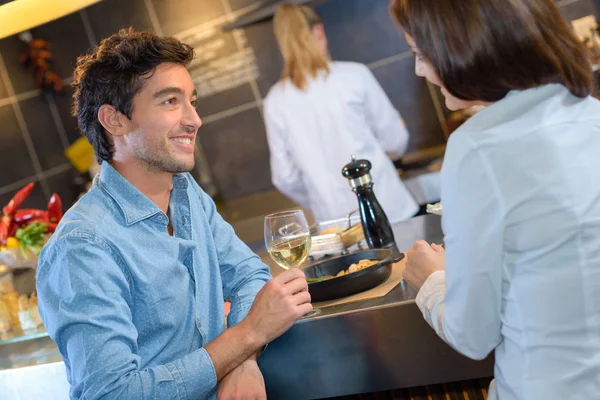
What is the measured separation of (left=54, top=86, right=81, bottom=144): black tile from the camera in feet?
16.6

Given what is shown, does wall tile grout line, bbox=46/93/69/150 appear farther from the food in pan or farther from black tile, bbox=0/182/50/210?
the food in pan

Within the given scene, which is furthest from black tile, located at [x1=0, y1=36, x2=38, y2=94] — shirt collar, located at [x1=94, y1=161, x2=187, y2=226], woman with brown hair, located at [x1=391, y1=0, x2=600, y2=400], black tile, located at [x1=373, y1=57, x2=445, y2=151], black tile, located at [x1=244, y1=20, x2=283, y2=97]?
woman with brown hair, located at [x1=391, y1=0, x2=600, y2=400]

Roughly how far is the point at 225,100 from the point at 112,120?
308 centimetres

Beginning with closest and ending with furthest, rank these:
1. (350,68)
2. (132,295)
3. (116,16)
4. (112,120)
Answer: (132,295), (112,120), (350,68), (116,16)

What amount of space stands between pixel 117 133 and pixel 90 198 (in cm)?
22

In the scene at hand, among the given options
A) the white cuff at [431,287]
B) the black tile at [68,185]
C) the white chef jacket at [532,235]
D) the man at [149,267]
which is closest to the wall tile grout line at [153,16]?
the black tile at [68,185]

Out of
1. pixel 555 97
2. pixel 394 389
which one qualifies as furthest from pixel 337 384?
pixel 555 97

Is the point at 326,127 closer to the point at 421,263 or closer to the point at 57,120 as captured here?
the point at 57,120

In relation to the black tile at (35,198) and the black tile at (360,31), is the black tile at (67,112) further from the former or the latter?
the black tile at (360,31)

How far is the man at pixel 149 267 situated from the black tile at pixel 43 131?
11.2ft

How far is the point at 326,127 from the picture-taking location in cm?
401

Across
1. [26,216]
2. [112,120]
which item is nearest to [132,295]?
[112,120]

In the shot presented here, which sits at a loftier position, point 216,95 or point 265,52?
point 265,52

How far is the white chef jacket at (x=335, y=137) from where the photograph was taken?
3.96m
